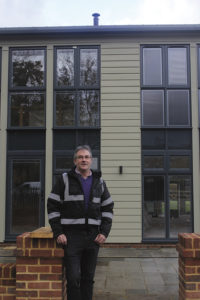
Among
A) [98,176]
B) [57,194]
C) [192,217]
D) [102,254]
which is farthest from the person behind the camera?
[192,217]

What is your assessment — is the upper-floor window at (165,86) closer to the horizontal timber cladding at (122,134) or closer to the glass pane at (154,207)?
the horizontal timber cladding at (122,134)

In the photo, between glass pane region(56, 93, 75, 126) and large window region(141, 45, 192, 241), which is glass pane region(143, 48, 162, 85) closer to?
large window region(141, 45, 192, 241)

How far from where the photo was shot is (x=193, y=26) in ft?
28.7

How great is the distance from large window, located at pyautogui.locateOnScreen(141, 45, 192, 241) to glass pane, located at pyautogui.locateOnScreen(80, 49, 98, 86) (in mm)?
1331

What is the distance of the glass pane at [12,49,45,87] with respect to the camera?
9195mm

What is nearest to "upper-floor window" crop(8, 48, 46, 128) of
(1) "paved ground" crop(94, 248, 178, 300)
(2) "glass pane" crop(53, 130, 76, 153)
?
(2) "glass pane" crop(53, 130, 76, 153)

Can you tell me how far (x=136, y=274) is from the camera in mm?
5871

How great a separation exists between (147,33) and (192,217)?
5.11 metres

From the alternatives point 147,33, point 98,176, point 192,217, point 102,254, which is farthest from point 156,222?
point 98,176

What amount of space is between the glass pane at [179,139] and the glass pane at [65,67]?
312 centimetres

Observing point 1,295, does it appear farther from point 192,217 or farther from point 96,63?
point 96,63

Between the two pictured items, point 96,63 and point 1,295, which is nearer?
point 1,295

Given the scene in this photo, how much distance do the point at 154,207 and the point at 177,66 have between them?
3.93 meters

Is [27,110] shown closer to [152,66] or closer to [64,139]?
[64,139]
